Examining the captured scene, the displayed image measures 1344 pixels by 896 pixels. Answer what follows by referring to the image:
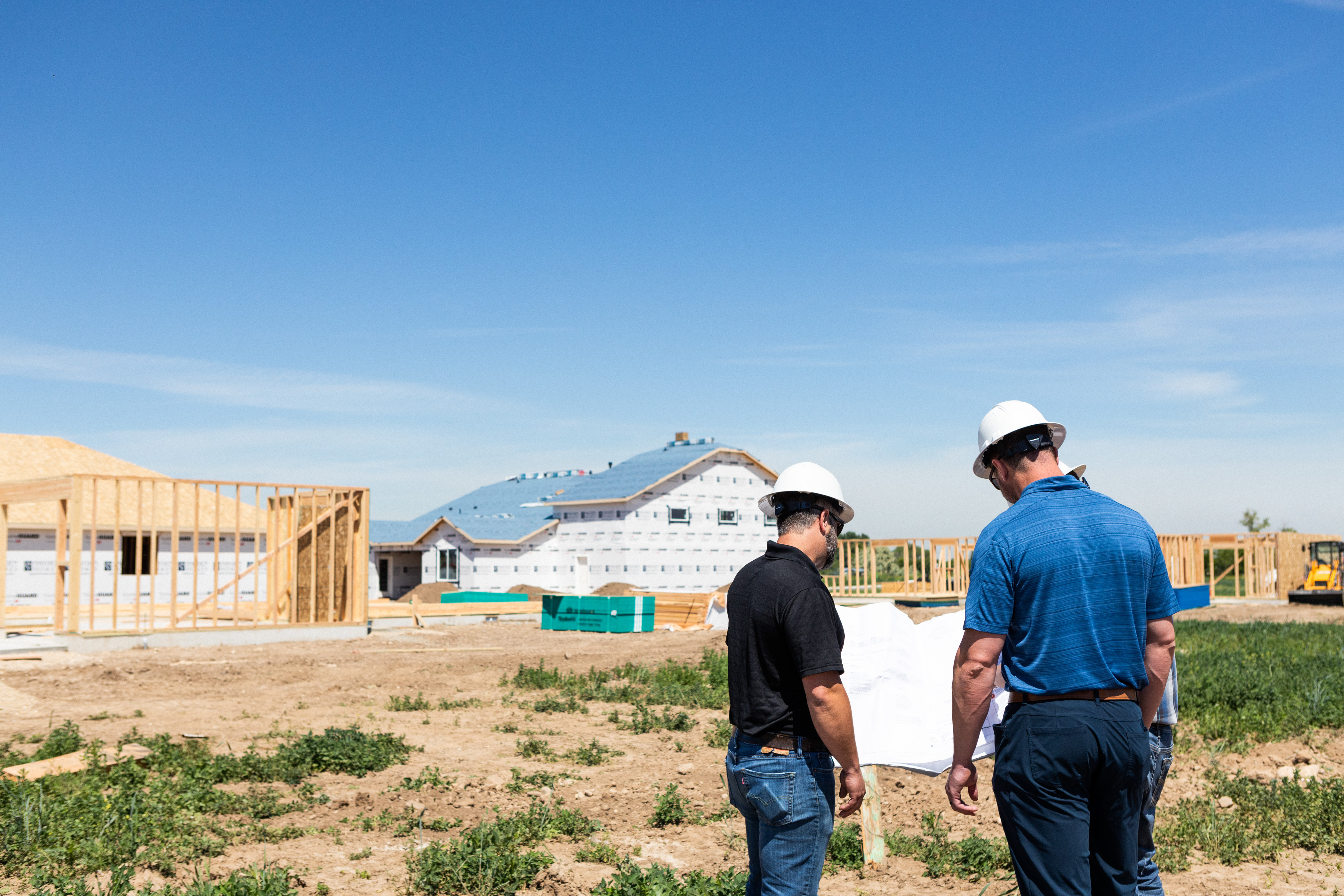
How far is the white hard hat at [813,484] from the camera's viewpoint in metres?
3.55

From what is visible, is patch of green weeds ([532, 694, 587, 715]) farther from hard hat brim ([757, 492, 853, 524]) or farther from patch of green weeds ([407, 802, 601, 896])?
hard hat brim ([757, 492, 853, 524])

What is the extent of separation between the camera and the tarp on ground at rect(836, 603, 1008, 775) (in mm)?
5457

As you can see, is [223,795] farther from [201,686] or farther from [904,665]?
[201,686]

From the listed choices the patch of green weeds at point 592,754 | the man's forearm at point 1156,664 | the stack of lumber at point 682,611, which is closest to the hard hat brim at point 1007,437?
the man's forearm at point 1156,664

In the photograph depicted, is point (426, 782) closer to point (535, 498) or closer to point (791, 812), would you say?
point (791, 812)

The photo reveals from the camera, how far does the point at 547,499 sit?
4366 centimetres

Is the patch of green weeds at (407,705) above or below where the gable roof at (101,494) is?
below

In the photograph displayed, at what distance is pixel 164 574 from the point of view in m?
31.7

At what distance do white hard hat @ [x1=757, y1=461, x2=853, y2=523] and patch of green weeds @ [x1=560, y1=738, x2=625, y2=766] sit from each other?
6.31 metres

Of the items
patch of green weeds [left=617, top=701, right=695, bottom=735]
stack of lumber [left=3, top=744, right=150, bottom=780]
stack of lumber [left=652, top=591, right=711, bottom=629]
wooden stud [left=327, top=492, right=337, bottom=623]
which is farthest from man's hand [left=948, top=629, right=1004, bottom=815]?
stack of lumber [left=652, top=591, right=711, bottom=629]

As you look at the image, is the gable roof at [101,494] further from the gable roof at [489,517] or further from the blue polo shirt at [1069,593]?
the blue polo shirt at [1069,593]

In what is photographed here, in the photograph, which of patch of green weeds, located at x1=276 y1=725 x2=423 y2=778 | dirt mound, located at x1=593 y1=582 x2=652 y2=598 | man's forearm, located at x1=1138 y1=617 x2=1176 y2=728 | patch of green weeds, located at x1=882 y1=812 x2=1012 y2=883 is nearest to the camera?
man's forearm, located at x1=1138 y1=617 x2=1176 y2=728

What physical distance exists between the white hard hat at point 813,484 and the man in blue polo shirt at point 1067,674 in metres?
0.55

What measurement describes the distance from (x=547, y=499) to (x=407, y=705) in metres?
31.2
